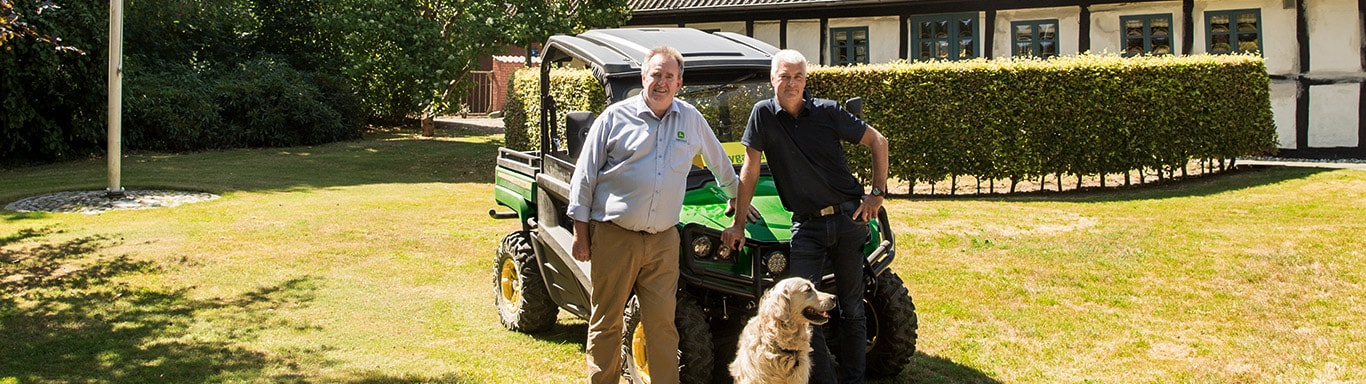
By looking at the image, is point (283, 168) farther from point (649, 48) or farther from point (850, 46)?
point (649, 48)

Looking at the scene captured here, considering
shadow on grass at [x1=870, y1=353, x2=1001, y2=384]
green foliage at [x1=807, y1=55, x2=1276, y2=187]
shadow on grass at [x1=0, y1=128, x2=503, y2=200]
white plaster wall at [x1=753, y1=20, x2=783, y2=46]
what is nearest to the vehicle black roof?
shadow on grass at [x1=870, y1=353, x2=1001, y2=384]

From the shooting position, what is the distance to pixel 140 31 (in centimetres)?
2547

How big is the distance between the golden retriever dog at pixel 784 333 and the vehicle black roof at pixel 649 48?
1.79 meters

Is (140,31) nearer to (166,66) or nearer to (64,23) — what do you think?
(166,66)

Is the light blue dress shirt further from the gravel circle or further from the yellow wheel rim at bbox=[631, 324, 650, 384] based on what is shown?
A: the gravel circle

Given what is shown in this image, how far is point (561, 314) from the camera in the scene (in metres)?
8.54

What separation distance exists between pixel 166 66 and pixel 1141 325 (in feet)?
75.5

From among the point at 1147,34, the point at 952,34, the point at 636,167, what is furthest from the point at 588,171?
the point at 952,34

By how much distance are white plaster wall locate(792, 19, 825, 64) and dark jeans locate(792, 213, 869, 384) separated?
19205 mm

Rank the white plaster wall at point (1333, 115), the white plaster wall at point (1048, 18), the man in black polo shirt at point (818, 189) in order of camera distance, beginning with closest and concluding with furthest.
→ the man in black polo shirt at point (818, 189), the white plaster wall at point (1333, 115), the white plaster wall at point (1048, 18)

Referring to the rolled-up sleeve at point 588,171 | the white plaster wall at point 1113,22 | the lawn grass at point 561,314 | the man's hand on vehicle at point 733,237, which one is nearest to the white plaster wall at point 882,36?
the white plaster wall at point 1113,22

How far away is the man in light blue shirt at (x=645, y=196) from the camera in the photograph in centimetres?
534

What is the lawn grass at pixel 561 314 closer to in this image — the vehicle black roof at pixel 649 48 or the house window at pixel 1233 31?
the vehicle black roof at pixel 649 48

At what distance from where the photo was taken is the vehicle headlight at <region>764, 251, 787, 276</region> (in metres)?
5.81
